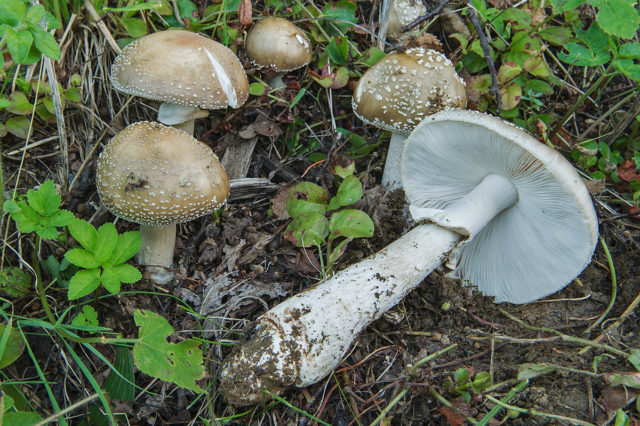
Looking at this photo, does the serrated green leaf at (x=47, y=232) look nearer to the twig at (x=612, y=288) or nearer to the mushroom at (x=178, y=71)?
the mushroom at (x=178, y=71)

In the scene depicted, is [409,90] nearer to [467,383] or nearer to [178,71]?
[178,71]

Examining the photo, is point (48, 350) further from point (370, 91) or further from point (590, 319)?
point (590, 319)

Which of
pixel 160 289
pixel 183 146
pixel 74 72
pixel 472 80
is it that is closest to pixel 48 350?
pixel 160 289

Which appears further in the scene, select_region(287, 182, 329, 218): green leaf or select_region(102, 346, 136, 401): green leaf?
select_region(287, 182, 329, 218): green leaf

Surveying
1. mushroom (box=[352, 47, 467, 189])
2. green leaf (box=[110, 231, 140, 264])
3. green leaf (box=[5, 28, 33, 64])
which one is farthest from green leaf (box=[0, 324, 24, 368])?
mushroom (box=[352, 47, 467, 189])

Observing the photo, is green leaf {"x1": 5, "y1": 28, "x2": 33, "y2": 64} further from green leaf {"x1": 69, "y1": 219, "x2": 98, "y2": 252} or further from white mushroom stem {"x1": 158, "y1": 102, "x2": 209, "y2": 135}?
white mushroom stem {"x1": 158, "y1": 102, "x2": 209, "y2": 135}

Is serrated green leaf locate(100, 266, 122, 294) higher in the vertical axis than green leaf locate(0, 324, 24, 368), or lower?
higher
